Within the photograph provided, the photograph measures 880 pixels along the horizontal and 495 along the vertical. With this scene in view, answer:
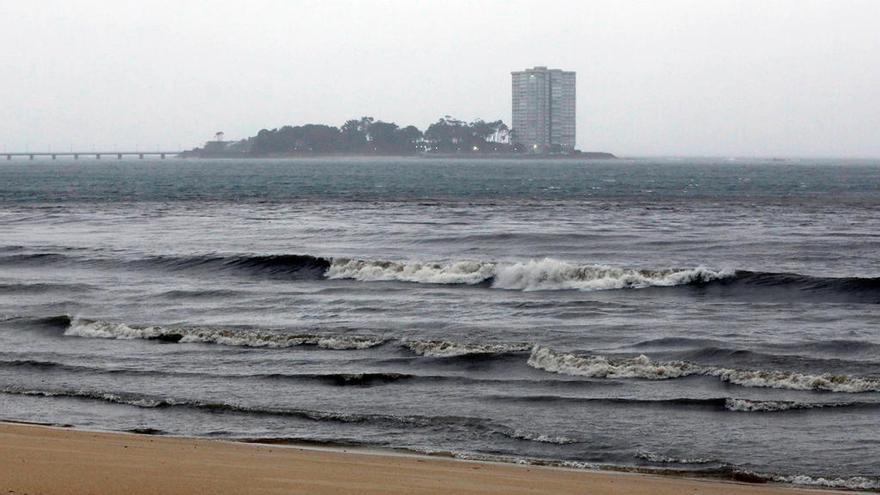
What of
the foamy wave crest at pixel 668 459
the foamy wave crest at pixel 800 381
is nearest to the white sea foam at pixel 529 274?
the foamy wave crest at pixel 800 381

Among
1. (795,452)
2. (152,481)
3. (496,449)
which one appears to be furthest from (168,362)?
(795,452)

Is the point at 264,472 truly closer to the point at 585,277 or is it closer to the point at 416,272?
the point at 585,277

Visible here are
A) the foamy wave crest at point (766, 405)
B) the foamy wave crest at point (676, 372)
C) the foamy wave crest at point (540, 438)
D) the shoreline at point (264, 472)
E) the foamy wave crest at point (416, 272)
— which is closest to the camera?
the shoreline at point (264, 472)

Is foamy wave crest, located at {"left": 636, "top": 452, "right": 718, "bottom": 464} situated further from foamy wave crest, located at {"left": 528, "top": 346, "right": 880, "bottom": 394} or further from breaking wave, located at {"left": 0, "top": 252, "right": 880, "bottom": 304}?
breaking wave, located at {"left": 0, "top": 252, "right": 880, "bottom": 304}

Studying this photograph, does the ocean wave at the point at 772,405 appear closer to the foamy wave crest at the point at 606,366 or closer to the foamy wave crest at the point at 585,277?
the foamy wave crest at the point at 606,366

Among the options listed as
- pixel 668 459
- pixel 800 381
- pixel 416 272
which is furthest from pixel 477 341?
pixel 416 272

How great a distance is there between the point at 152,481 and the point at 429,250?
2553 centimetres

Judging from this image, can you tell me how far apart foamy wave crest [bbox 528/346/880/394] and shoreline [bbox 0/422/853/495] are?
4.86m

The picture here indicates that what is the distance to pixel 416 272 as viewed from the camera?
28.1 meters

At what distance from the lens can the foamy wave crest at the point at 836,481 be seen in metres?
10.1

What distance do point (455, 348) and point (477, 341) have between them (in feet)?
3.42

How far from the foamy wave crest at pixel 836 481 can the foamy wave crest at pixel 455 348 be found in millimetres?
7284

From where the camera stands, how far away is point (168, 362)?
1691cm

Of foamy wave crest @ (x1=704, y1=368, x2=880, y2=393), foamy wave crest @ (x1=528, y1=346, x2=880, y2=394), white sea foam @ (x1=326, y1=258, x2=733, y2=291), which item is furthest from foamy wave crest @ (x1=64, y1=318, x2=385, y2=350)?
white sea foam @ (x1=326, y1=258, x2=733, y2=291)
